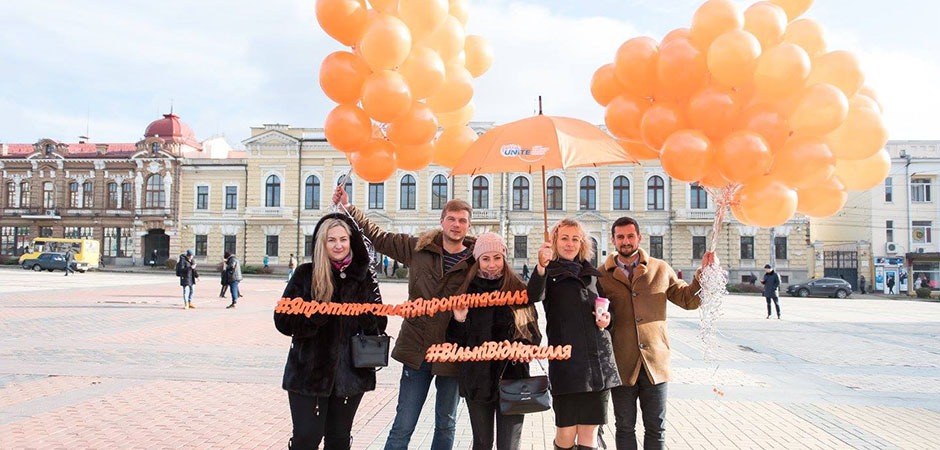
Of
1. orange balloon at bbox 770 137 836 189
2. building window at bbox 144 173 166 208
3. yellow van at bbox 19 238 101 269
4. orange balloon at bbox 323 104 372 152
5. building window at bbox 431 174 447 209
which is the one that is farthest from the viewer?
building window at bbox 144 173 166 208

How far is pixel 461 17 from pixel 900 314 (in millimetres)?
22343

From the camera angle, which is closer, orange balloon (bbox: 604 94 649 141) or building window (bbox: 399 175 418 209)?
orange balloon (bbox: 604 94 649 141)

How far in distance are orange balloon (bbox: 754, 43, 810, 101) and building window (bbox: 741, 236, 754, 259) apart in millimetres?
38962

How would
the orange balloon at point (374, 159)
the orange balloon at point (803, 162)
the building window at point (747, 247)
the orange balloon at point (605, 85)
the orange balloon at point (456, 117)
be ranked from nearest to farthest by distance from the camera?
the orange balloon at point (803, 162), the orange balloon at point (605, 85), the orange balloon at point (374, 159), the orange balloon at point (456, 117), the building window at point (747, 247)

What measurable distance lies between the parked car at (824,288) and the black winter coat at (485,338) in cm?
3367

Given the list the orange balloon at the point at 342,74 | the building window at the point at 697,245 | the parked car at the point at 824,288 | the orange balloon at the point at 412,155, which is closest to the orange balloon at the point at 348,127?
the orange balloon at the point at 342,74

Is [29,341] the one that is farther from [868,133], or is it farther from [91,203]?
[91,203]

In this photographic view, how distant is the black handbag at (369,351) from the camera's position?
3615 mm

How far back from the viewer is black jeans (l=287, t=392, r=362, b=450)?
11.6ft

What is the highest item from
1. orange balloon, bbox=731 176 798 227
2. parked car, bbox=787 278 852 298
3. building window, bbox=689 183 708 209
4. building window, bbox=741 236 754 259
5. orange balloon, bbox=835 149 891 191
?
building window, bbox=689 183 708 209

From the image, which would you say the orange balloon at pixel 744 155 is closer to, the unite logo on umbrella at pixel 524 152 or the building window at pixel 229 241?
the unite logo on umbrella at pixel 524 152

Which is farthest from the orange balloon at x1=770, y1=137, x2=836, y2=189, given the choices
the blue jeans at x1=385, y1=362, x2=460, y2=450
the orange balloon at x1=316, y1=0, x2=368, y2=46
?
the orange balloon at x1=316, y1=0, x2=368, y2=46

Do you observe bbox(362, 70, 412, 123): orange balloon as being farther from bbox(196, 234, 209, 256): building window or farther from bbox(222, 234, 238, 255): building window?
bbox(196, 234, 209, 256): building window

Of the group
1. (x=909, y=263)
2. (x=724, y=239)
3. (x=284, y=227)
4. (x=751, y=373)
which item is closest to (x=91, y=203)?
(x=284, y=227)
